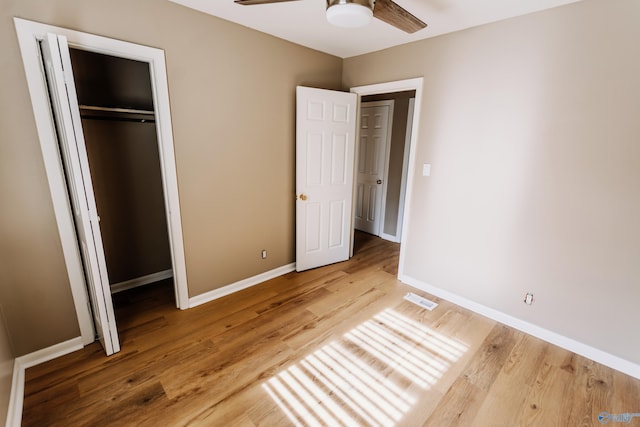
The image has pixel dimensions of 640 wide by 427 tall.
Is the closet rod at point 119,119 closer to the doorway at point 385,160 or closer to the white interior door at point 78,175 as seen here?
the white interior door at point 78,175

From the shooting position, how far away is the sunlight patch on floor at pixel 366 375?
5.49ft

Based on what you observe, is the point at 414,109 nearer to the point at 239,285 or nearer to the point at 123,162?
the point at 239,285

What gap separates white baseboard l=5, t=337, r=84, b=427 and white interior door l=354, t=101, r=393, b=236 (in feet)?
12.9

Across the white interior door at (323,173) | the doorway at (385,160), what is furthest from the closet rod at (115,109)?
the doorway at (385,160)

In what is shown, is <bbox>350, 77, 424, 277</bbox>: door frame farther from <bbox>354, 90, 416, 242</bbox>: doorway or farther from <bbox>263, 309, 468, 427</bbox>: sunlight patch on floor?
<bbox>354, 90, 416, 242</bbox>: doorway

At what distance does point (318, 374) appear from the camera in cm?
194

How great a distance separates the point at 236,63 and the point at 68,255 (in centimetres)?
198

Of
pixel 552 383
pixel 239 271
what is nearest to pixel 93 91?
pixel 239 271

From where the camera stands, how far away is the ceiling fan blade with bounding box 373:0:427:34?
149 centimetres

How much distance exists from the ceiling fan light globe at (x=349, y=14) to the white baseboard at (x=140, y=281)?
3.00 m

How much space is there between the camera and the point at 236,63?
2.57m

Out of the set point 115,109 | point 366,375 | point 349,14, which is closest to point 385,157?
point 349,14

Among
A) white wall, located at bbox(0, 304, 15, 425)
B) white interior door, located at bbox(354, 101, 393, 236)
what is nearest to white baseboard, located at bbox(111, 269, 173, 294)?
white wall, located at bbox(0, 304, 15, 425)

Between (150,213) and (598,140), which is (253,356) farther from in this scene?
(598,140)
